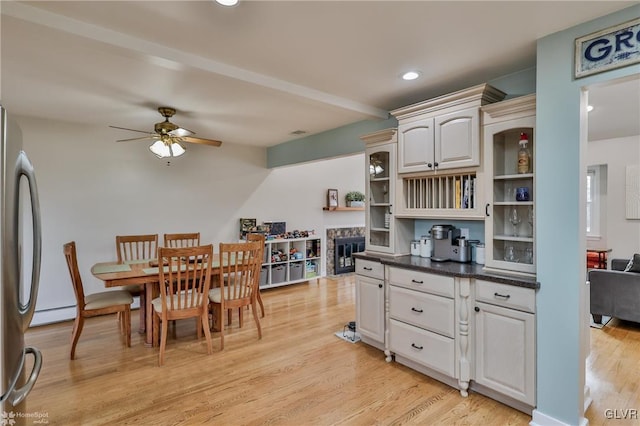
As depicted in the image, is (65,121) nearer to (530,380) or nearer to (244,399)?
(244,399)

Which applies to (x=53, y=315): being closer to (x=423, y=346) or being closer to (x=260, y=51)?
(x=260, y=51)

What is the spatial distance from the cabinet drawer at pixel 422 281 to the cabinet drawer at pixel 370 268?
0.13 metres

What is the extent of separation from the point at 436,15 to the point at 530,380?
2.32m

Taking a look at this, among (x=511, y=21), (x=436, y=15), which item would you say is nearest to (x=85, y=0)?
(x=436, y=15)

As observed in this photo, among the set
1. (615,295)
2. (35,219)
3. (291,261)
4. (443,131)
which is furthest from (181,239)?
(615,295)

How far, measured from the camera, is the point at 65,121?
4.06m

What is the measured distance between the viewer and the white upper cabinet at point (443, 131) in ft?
Answer: 8.34

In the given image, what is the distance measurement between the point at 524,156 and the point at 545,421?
175 centimetres

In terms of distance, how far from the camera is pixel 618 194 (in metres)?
5.41

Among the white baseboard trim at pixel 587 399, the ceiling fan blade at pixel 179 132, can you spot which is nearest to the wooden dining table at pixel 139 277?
the ceiling fan blade at pixel 179 132

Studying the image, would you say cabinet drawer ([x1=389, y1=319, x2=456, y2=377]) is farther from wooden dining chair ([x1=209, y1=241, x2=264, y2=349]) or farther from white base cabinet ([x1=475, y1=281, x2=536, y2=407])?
wooden dining chair ([x1=209, y1=241, x2=264, y2=349])

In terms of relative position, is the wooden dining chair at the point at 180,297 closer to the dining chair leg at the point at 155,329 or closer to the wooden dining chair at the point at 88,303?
the dining chair leg at the point at 155,329

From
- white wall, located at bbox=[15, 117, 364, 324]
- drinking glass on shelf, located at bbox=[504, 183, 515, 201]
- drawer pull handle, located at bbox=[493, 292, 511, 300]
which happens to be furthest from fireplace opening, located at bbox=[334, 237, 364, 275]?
drawer pull handle, located at bbox=[493, 292, 511, 300]

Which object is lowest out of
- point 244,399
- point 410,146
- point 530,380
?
point 244,399
